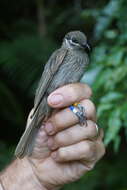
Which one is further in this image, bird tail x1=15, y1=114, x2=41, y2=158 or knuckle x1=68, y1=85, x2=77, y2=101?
bird tail x1=15, y1=114, x2=41, y2=158

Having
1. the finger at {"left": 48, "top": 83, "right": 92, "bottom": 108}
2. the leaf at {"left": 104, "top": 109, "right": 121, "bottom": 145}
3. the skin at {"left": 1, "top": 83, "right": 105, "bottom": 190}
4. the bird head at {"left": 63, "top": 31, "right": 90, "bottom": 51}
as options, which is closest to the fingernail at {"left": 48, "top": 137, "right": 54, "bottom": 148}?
the skin at {"left": 1, "top": 83, "right": 105, "bottom": 190}

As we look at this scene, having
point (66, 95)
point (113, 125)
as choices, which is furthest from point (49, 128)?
point (113, 125)

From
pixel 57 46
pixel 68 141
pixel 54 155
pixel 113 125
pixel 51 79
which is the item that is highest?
pixel 51 79

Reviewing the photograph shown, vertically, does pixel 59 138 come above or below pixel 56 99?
below

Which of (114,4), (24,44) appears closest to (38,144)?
(114,4)

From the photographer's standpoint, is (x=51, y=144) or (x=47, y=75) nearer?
(x=51, y=144)

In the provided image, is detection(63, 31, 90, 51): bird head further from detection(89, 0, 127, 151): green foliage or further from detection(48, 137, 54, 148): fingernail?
detection(48, 137, 54, 148): fingernail

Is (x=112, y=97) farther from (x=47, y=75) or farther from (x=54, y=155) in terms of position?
(x=54, y=155)
